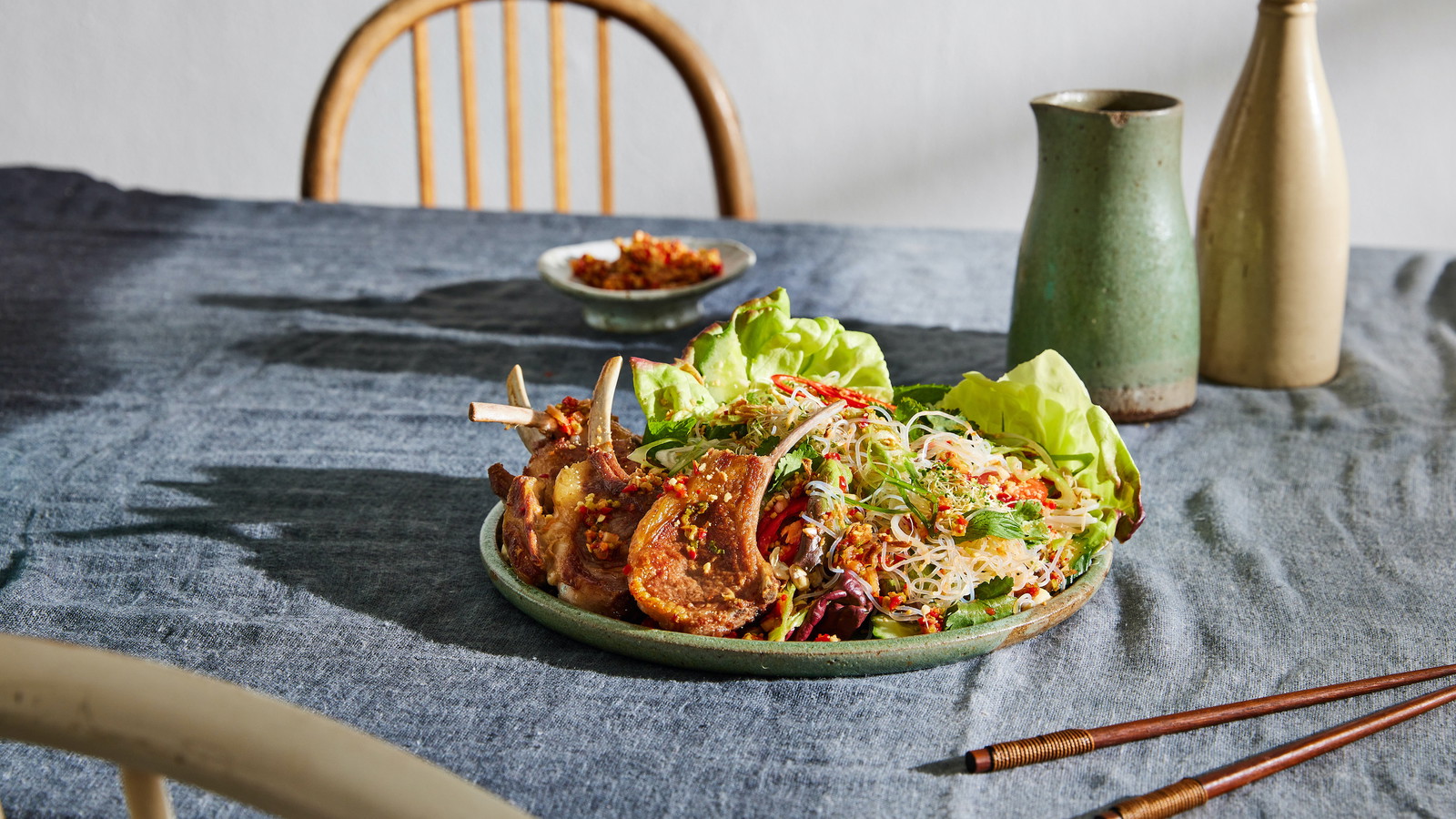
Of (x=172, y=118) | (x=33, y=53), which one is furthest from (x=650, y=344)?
(x=33, y=53)

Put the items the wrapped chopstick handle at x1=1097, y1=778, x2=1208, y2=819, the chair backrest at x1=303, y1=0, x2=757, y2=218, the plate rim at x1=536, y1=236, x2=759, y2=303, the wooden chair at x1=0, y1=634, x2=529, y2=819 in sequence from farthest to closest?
the chair backrest at x1=303, y1=0, x2=757, y2=218 → the plate rim at x1=536, y1=236, x2=759, y2=303 → the wrapped chopstick handle at x1=1097, y1=778, x2=1208, y2=819 → the wooden chair at x1=0, y1=634, x2=529, y2=819

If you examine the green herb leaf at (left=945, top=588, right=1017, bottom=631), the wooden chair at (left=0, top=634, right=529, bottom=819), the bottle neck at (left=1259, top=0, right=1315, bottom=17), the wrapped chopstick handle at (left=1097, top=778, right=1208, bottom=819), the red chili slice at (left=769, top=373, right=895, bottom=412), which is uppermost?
the bottle neck at (left=1259, top=0, right=1315, bottom=17)

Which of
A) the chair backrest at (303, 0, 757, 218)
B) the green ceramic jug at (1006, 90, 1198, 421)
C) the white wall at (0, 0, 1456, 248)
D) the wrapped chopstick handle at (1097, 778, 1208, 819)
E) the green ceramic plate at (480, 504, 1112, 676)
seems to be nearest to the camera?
the wrapped chopstick handle at (1097, 778, 1208, 819)

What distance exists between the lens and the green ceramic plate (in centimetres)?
72

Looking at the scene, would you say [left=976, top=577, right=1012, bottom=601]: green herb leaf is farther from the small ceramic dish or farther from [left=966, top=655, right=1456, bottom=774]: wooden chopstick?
the small ceramic dish

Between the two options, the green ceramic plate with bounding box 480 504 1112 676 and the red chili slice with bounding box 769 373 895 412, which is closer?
the green ceramic plate with bounding box 480 504 1112 676

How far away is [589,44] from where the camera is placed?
3.19 m

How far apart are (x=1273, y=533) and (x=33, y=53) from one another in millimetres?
3644

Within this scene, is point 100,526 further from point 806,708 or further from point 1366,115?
point 1366,115

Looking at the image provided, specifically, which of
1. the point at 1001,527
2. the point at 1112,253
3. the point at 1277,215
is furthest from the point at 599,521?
the point at 1277,215

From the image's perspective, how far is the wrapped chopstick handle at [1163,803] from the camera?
0.60m

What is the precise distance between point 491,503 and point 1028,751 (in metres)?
0.53

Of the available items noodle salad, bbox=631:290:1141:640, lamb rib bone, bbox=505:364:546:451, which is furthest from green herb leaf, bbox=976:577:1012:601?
lamb rib bone, bbox=505:364:546:451

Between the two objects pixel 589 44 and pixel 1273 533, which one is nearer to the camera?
pixel 1273 533
